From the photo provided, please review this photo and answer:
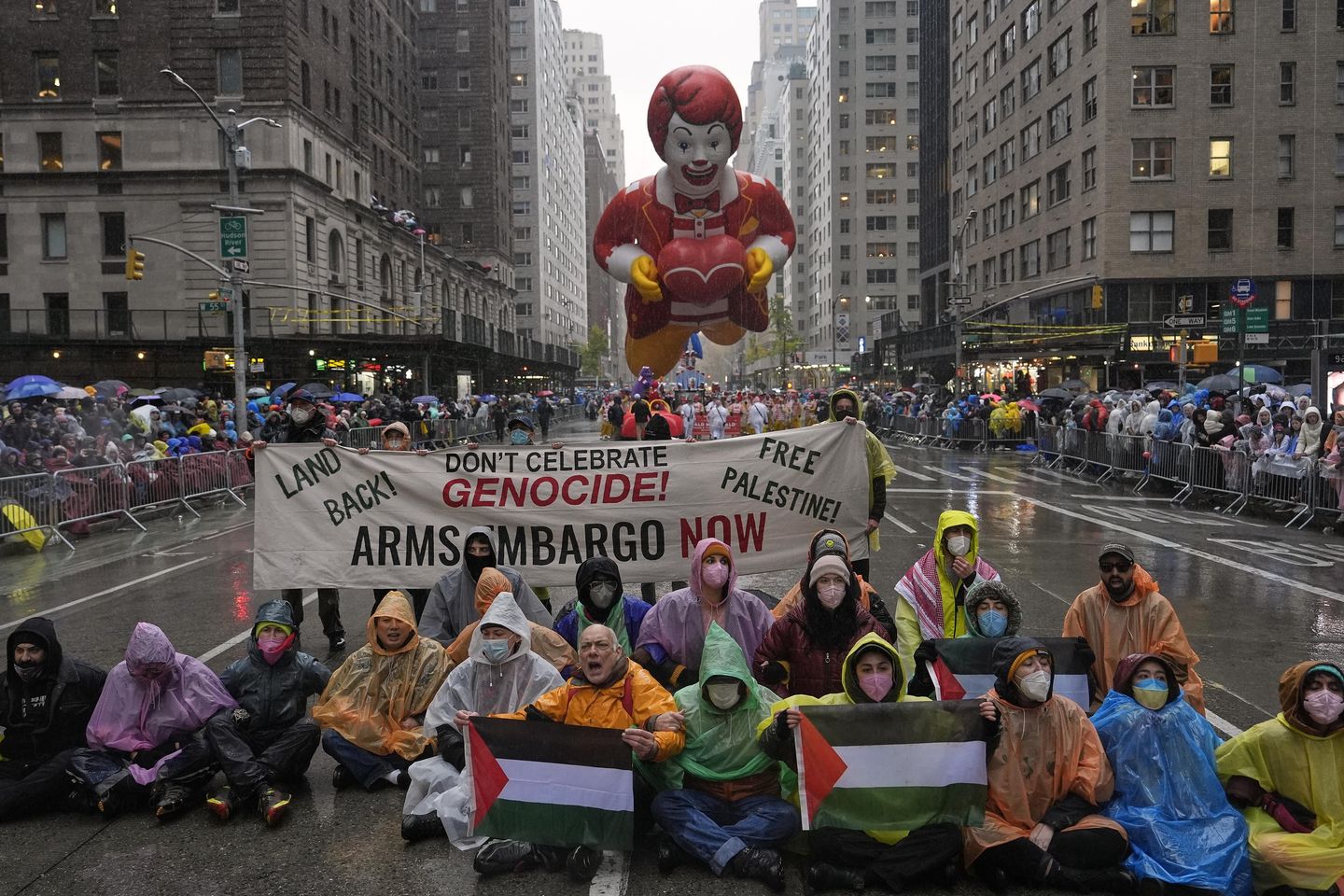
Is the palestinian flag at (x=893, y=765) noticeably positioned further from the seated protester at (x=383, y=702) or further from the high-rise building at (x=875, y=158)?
the high-rise building at (x=875, y=158)

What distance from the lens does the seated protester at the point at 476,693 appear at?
5.11 metres

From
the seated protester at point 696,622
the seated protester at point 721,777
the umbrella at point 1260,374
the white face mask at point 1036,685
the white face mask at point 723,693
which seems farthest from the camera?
the umbrella at point 1260,374

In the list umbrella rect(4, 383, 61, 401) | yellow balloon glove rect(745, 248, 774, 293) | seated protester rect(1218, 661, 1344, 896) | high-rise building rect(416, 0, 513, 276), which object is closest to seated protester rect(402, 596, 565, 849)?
seated protester rect(1218, 661, 1344, 896)

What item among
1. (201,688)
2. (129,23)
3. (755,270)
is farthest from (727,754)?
(129,23)

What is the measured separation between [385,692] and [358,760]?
0.40 meters

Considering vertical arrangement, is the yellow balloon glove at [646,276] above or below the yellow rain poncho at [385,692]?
above

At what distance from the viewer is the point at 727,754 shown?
4.83 meters

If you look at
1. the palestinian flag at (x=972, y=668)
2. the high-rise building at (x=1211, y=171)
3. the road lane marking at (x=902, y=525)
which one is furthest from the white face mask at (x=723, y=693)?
the high-rise building at (x=1211, y=171)

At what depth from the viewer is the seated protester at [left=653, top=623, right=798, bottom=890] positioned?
15.3 ft

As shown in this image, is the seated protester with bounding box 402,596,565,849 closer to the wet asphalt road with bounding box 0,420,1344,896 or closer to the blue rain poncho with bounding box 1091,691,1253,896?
the wet asphalt road with bounding box 0,420,1344,896

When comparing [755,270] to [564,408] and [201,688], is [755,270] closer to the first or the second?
[201,688]

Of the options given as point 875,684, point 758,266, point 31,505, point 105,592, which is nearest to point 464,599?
Result: point 875,684

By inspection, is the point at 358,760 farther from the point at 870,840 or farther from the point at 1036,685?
the point at 1036,685

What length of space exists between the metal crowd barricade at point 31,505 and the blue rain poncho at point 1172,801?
15.2 meters
